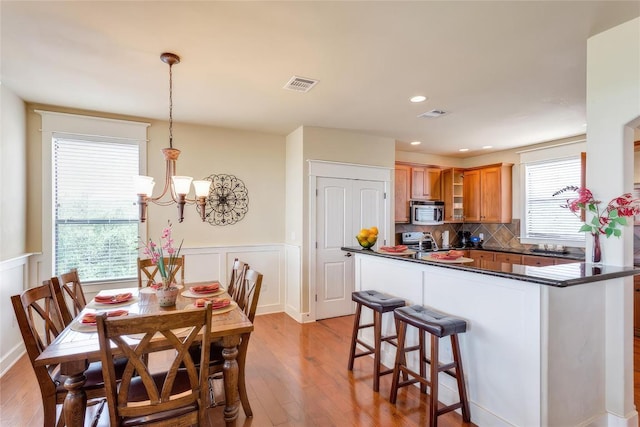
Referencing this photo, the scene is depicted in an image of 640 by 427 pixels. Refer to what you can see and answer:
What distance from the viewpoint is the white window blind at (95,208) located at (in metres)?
3.75

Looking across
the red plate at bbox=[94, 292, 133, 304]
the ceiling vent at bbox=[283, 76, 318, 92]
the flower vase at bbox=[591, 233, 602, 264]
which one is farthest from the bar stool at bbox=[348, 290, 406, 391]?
the ceiling vent at bbox=[283, 76, 318, 92]

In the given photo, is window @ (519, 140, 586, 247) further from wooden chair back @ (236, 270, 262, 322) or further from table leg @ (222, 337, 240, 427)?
table leg @ (222, 337, 240, 427)

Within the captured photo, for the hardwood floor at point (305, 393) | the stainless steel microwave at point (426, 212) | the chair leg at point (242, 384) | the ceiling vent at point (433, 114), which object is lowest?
the hardwood floor at point (305, 393)

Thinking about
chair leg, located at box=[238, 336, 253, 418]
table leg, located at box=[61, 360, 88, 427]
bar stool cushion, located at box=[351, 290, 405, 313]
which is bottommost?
chair leg, located at box=[238, 336, 253, 418]

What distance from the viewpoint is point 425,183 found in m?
6.00

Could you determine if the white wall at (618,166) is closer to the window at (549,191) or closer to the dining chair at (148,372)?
the dining chair at (148,372)

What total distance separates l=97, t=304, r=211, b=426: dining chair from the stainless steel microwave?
15.5 feet

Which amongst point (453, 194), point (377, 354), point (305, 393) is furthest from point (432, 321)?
point (453, 194)

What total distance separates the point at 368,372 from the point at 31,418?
8.47ft

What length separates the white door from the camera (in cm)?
458

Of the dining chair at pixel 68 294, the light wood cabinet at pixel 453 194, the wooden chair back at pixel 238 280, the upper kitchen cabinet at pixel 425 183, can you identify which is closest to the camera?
the dining chair at pixel 68 294

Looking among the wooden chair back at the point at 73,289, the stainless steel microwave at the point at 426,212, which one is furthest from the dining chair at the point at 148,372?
the stainless steel microwave at the point at 426,212

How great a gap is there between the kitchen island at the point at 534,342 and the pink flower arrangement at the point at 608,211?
0.25m

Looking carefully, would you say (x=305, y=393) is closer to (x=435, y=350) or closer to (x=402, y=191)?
(x=435, y=350)
